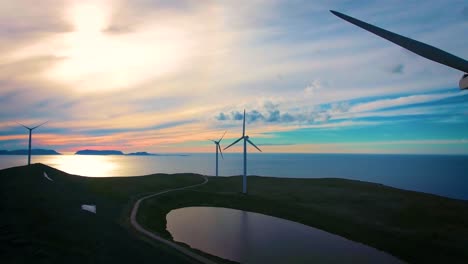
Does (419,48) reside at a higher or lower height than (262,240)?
higher

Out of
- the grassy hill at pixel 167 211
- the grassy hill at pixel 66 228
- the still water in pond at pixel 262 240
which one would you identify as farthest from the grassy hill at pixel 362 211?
the grassy hill at pixel 66 228

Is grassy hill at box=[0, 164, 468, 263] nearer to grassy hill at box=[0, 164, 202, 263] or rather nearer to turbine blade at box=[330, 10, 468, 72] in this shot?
grassy hill at box=[0, 164, 202, 263]

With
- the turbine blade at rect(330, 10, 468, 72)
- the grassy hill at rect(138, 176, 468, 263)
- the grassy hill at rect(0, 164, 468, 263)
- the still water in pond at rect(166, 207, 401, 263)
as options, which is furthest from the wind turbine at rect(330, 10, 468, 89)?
the grassy hill at rect(138, 176, 468, 263)

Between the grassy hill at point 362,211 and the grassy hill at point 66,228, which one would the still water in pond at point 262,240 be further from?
the grassy hill at point 66,228

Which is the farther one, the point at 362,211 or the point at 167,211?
the point at 167,211

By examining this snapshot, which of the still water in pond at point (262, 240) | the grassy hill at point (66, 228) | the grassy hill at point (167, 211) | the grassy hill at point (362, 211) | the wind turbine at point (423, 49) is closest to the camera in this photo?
the wind turbine at point (423, 49)

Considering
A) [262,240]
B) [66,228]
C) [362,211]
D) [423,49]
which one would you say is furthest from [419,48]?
[362,211]

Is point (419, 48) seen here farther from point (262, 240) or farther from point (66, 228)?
point (66, 228)
